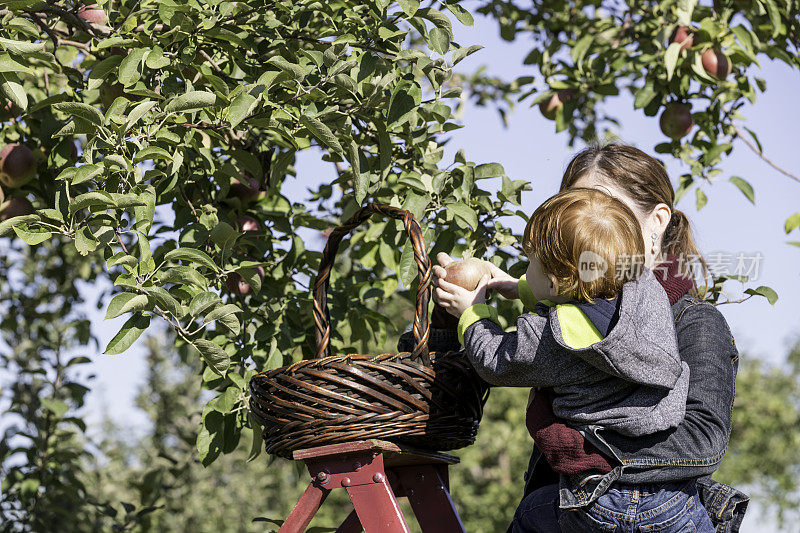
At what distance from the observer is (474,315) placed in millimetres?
1146

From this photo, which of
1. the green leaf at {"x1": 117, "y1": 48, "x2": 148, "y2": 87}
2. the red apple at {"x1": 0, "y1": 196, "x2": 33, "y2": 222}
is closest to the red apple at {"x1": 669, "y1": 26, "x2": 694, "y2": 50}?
the green leaf at {"x1": 117, "y1": 48, "x2": 148, "y2": 87}

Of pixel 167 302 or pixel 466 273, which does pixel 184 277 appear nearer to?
pixel 167 302

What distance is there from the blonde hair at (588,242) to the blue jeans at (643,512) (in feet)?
0.81

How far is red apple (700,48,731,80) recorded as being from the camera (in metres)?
2.02

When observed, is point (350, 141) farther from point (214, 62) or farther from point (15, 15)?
point (15, 15)

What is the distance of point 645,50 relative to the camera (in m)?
2.30

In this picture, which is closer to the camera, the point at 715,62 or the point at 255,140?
the point at 255,140

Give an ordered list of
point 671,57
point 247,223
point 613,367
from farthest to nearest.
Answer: point 671,57 → point 247,223 → point 613,367

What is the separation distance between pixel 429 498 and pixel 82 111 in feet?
2.59

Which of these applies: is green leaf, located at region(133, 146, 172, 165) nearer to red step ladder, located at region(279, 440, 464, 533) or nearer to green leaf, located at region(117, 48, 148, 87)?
green leaf, located at region(117, 48, 148, 87)

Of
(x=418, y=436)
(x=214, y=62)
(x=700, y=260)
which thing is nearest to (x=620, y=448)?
(x=418, y=436)

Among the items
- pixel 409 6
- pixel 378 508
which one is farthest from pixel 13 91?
pixel 378 508

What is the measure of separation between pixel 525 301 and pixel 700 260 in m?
0.28

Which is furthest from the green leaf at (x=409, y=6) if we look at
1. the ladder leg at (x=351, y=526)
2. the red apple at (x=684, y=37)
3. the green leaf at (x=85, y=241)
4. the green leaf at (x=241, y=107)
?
the red apple at (x=684, y=37)
